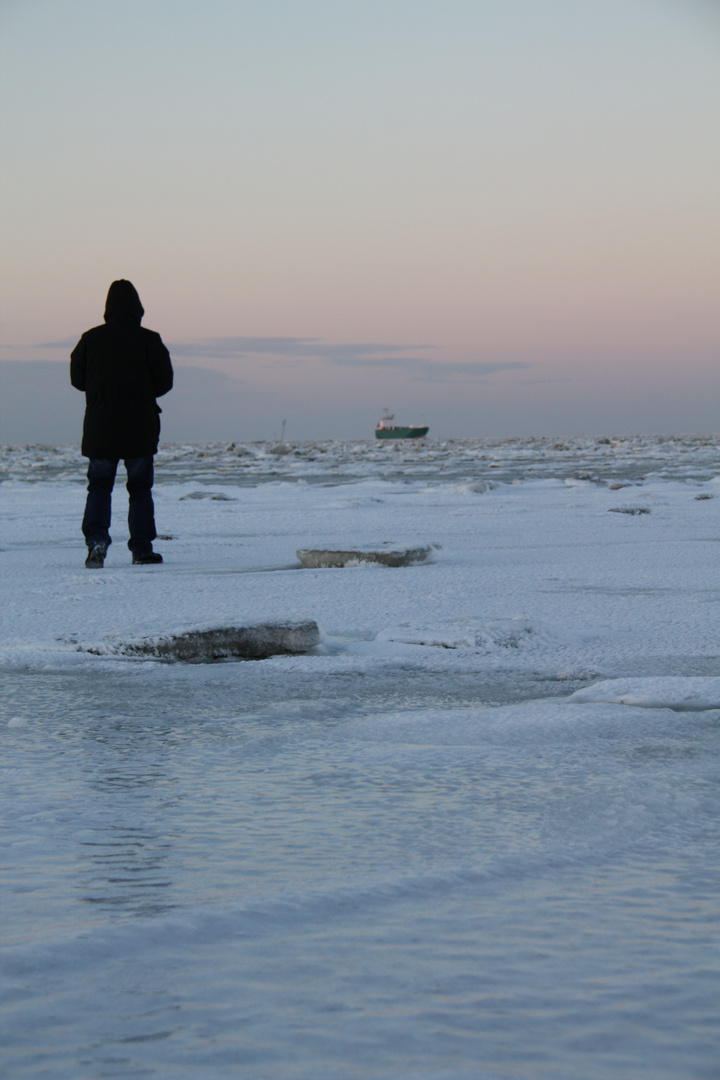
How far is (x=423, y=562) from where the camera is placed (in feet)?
15.5

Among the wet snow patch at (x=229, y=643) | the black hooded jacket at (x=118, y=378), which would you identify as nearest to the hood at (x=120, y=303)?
the black hooded jacket at (x=118, y=378)

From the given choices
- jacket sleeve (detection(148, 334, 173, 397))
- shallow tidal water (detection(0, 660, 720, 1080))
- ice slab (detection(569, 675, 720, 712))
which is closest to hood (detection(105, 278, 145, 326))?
jacket sleeve (detection(148, 334, 173, 397))

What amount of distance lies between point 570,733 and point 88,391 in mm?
3777

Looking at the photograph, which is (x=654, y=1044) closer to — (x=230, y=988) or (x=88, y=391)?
(x=230, y=988)

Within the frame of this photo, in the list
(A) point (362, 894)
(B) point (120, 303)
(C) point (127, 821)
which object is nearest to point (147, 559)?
(B) point (120, 303)

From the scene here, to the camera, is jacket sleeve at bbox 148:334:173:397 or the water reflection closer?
the water reflection

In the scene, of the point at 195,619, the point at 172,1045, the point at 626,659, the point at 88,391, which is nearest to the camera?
the point at 172,1045

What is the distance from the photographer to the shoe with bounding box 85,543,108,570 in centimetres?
473

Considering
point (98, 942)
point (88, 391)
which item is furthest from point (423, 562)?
point (98, 942)

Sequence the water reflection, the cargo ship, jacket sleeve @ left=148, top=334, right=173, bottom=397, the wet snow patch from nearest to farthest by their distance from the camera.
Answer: the water reflection → the wet snow patch → jacket sleeve @ left=148, top=334, right=173, bottom=397 → the cargo ship

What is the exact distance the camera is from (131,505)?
508 cm

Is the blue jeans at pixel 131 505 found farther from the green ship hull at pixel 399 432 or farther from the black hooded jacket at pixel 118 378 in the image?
the green ship hull at pixel 399 432

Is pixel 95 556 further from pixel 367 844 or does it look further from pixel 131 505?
pixel 367 844

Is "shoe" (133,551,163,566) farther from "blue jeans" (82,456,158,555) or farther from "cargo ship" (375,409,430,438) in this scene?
"cargo ship" (375,409,430,438)
